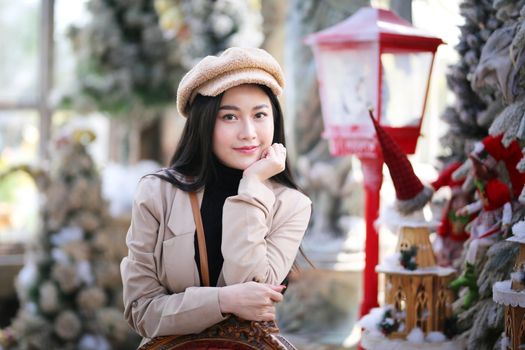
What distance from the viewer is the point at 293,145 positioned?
502 centimetres

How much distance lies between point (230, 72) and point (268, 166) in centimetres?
26

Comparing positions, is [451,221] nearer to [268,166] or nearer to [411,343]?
[411,343]

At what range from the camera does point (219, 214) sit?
236cm

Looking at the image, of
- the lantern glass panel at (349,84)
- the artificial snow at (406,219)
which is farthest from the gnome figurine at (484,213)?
the lantern glass panel at (349,84)

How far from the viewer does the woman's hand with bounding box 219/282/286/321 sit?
2.21 m

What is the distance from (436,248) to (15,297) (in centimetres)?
458

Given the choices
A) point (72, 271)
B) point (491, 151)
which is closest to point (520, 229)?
point (491, 151)

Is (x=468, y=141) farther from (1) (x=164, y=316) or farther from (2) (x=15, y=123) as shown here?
(2) (x=15, y=123)

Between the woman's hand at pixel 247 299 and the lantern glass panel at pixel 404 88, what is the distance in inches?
50.1

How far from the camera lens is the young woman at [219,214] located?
7.37 ft

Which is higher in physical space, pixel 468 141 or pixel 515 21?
pixel 515 21

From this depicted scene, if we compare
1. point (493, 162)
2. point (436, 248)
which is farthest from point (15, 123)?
point (493, 162)

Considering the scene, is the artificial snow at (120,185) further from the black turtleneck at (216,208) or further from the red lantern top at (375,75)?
the black turtleneck at (216,208)

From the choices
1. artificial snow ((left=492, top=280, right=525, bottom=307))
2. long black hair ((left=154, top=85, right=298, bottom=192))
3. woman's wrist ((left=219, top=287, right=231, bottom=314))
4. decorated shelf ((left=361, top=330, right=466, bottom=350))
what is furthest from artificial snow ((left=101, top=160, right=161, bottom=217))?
woman's wrist ((left=219, top=287, right=231, bottom=314))
